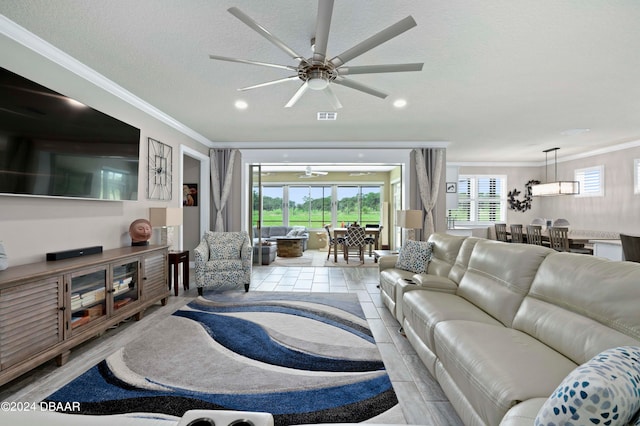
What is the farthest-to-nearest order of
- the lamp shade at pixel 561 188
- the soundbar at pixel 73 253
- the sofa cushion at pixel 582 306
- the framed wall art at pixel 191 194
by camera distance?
the framed wall art at pixel 191 194 < the lamp shade at pixel 561 188 < the soundbar at pixel 73 253 < the sofa cushion at pixel 582 306

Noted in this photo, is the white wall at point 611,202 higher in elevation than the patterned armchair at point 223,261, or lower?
higher

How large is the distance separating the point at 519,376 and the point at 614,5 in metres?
2.62

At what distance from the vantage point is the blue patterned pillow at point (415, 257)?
11.7 ft

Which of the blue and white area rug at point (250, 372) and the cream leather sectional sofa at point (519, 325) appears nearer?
the cream leather sectional sofa at point (519, 325)

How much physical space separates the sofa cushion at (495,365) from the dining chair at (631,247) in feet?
9.10

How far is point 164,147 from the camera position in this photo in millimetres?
4535

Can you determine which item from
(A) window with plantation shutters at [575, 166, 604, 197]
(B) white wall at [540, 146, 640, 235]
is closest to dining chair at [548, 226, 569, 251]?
(B) white wall at [540, 146, 640, 235]

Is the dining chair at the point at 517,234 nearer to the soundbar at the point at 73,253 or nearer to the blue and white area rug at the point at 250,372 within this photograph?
the blue and white area rug at the point at 250,372

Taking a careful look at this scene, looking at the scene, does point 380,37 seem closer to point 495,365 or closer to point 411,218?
point 495,365

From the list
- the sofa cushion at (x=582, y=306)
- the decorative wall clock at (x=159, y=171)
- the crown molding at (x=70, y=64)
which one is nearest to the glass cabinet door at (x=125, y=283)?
the decorative wall clock at (x=159, y=171)

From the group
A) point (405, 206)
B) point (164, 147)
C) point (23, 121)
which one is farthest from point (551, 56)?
point (164, 147)

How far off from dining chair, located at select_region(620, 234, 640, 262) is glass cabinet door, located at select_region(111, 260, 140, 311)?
18.6ft

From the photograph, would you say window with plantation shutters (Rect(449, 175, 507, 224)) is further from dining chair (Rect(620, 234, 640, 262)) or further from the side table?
the side table

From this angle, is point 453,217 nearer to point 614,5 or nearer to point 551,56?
point 551,56
